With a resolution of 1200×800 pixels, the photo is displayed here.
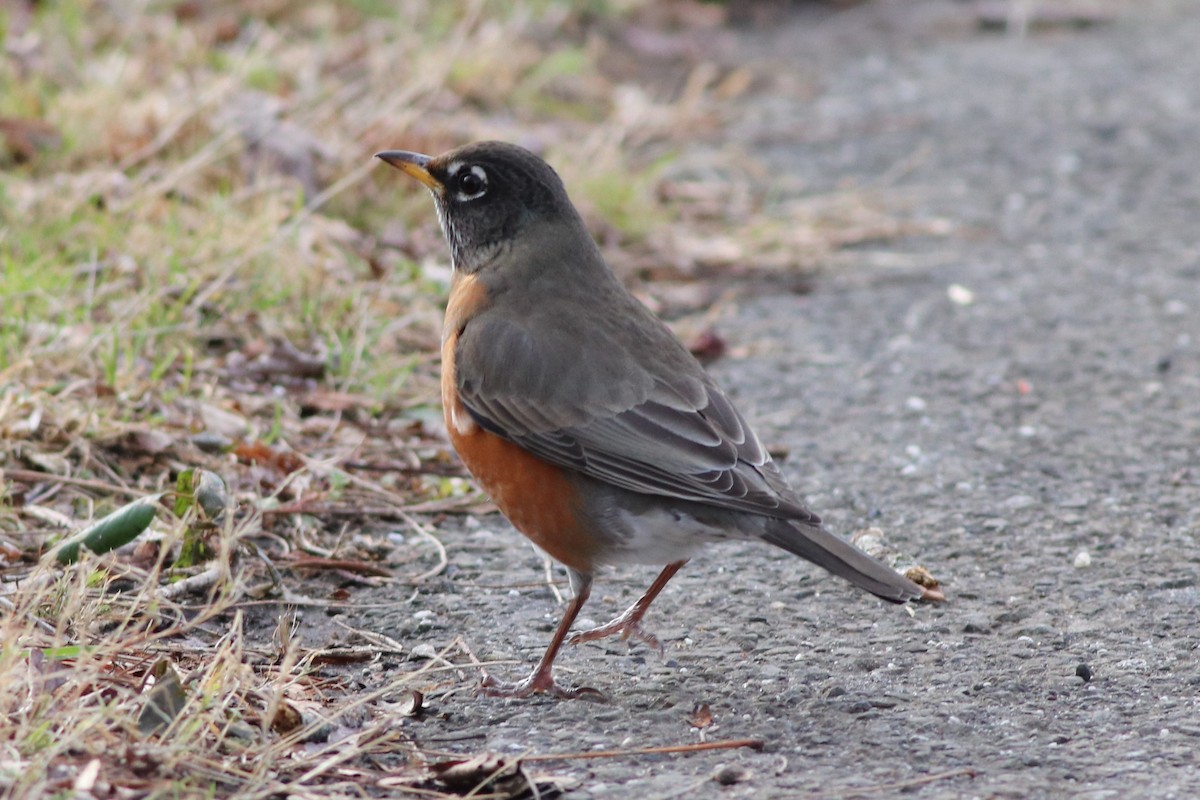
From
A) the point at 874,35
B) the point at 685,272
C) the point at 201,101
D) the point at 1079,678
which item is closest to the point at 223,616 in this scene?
the point at 1079,678

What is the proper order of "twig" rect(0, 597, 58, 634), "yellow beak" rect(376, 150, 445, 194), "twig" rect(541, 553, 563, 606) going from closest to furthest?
"twig" rect(0, 597, 58, 634) → "twig" rect(541, 553, 563, 606) → "yellow beak" rect(376, 150, 445, 194)

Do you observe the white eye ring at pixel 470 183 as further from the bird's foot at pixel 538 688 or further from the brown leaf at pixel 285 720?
the brown leaf at pixel 285 720

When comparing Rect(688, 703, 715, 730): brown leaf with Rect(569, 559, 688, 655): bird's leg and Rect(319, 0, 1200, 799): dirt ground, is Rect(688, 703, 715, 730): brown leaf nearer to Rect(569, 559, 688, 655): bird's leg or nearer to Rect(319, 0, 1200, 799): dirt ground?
Rect(319, 0, 1200, 799): dirt ground

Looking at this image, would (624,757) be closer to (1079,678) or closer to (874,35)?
(1079,678)

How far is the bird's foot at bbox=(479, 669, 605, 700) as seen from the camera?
148 inches

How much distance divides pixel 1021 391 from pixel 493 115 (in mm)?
3892

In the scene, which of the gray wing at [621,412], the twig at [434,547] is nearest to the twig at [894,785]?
the gray wing at [621,412]

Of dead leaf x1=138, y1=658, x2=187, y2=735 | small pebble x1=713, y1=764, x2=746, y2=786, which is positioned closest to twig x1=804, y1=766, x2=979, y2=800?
small pebble x1=713, y1=764, x2=746, y2=786

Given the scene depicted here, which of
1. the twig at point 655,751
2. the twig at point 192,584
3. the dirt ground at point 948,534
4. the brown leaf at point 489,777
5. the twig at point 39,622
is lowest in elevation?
the dirt ground at point 948,534

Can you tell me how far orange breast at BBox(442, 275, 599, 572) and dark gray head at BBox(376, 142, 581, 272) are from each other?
588 millimetres

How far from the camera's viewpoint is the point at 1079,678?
3805mm

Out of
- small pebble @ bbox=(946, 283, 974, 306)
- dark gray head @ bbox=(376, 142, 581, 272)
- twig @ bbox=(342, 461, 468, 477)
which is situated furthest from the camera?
small pebble @ bbox=(946, 283, 974, 306)

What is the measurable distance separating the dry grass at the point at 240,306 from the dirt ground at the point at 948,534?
0.39 meters

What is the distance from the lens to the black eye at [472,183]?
15.5 ft
